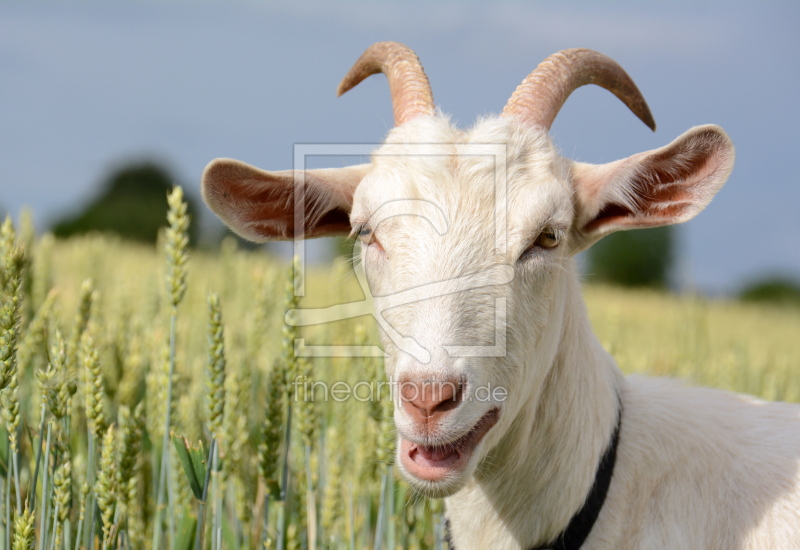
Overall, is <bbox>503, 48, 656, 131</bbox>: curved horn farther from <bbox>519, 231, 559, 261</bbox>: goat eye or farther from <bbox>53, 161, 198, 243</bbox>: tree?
<bbox>53, 161, 198, 243</bbox>: tree

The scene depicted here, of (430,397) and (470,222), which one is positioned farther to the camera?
(470,222)

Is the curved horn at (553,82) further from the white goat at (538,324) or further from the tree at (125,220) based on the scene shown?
the tree at (125,220)

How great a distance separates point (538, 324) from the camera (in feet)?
7.12

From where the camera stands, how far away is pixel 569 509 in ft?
7.30

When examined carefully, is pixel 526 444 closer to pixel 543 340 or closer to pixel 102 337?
pixel 543 340

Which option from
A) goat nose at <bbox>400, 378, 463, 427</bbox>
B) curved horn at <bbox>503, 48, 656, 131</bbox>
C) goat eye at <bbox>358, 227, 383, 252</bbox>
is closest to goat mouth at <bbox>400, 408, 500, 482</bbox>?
goat nose at <bbox>400, 378, 463, 427</bbox>

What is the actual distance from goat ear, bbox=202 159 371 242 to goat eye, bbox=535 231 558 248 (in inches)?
28.4

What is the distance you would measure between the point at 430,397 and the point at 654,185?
3.89 ft

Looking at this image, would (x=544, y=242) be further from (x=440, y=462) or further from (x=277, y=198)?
(x=277, y=198)

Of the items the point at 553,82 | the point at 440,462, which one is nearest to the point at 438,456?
the point at 440,462

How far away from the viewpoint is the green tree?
4294 cm

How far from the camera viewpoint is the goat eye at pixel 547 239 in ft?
7.15

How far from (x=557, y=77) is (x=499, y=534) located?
1.60 m

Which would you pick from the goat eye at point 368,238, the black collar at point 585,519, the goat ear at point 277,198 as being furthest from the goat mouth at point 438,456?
the goat ear at point 277,198
